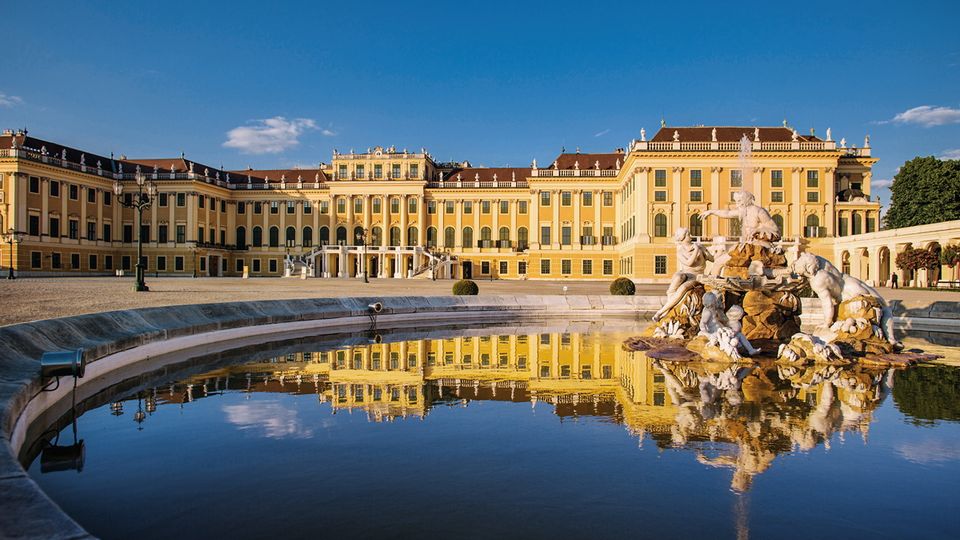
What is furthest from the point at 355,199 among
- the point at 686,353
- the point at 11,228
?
the point at 686,353

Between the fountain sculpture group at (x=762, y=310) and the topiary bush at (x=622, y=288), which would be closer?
the fountain sculpture group at (x=762, y=310)

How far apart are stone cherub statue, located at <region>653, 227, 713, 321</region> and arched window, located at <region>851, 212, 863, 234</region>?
148ft

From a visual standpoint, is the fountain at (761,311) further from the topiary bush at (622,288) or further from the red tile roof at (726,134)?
the red tile roof at (726,134)

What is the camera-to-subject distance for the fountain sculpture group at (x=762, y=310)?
9484mm

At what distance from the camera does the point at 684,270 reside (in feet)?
40.8

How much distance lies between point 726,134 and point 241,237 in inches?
2060

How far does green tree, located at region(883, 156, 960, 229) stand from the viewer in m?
46.7

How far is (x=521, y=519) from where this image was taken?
3.66 meters

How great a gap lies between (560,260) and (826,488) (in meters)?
55.9

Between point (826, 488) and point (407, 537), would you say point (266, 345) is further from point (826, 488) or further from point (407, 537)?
point (826, 488)

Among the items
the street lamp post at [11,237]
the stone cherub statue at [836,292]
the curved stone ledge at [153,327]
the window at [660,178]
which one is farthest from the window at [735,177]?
the street lamp post at [11,237]

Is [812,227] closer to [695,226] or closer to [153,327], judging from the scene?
[695,226]

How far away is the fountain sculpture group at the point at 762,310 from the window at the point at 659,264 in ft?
115

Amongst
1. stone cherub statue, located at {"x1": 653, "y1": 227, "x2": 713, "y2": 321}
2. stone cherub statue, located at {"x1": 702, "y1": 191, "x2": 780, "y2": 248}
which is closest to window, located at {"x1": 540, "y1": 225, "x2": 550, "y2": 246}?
stone cherub statue, located at {"x1": 653, "y1": 227, "x2": 713, "y2": 321}
